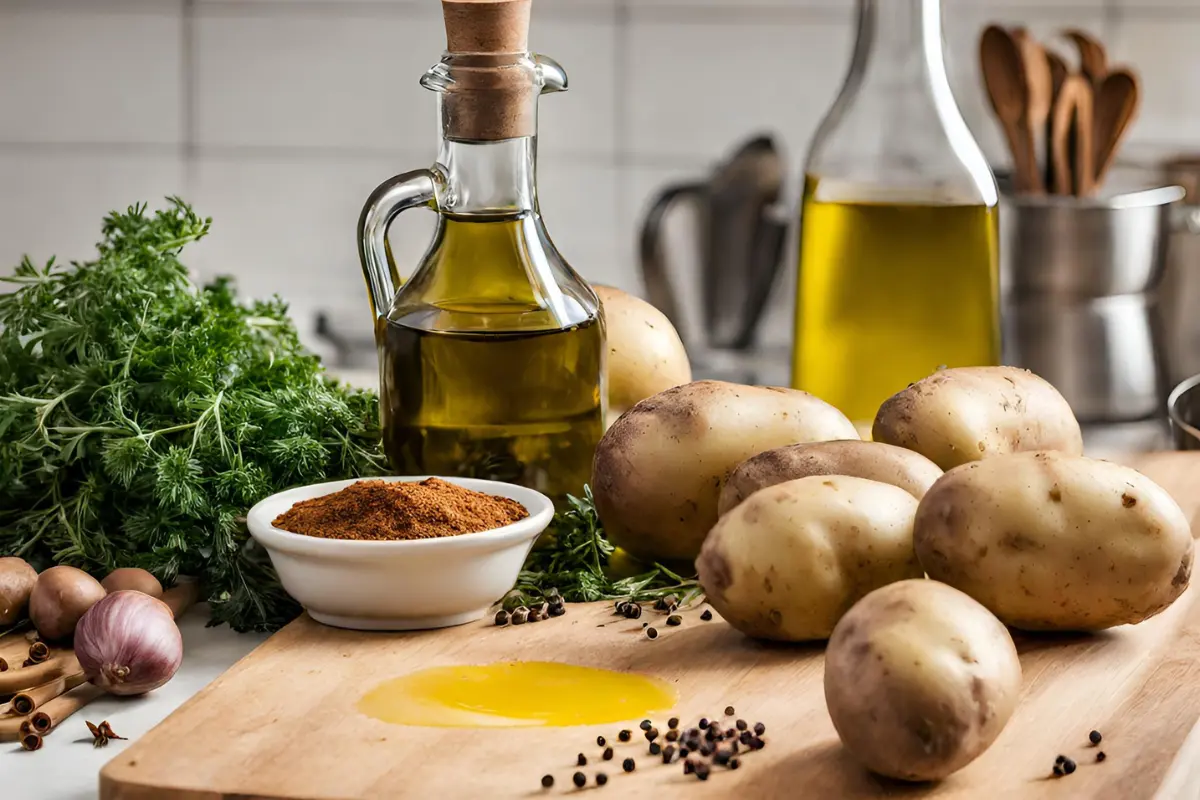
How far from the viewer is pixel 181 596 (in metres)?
1.00

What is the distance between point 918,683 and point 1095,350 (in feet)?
3.47

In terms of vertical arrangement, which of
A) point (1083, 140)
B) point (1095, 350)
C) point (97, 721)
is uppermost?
point (1083, 140)

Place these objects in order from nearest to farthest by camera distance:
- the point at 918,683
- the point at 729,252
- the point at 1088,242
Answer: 1. the point at 918,683
2. the point at 1088,242
3. the point at 729,252

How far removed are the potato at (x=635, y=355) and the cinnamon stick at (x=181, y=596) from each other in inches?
14.2

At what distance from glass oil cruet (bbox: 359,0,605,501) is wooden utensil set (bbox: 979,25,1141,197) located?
865mm

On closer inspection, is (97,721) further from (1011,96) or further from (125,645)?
(1011,96)

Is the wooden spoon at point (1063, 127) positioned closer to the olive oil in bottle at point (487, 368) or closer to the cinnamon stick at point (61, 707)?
the olive oil in bottle at point (487, 368)

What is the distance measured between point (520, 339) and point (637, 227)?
4.66 ft

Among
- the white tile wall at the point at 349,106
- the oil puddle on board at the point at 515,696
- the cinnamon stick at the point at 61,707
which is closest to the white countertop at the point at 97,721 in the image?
the cinnamon stick at the point at 61,707

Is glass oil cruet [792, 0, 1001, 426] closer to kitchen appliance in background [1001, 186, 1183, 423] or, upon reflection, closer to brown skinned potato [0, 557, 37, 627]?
kitchen appliance in background [1001, 186, 1183, 423]

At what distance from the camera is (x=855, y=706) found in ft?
2.34

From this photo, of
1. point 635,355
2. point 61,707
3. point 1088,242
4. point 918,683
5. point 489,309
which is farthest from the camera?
point 1088,242

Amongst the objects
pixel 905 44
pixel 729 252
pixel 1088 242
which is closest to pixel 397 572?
pixel 905 44

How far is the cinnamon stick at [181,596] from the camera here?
99 centimetres
